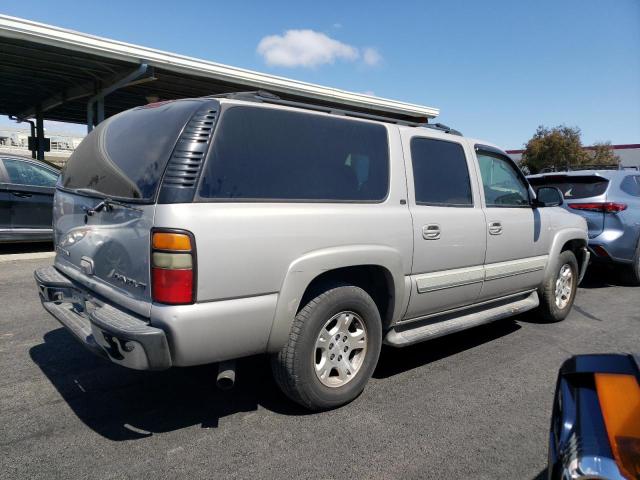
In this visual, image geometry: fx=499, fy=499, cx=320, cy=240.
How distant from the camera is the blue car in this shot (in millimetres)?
7137

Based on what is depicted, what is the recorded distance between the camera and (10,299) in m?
5.52

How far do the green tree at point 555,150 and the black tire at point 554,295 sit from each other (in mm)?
29684

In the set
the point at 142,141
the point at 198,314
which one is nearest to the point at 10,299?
the point at 142,141

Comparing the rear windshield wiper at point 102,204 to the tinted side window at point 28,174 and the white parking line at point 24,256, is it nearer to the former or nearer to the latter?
the white parking line at point 24,256

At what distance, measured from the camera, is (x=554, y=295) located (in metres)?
5.36

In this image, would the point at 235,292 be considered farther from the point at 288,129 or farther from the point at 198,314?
the point at 288,129

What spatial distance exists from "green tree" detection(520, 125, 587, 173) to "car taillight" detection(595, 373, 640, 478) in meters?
33.9

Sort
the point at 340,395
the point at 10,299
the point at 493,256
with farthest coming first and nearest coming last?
the point at 10,299 < the point at 493,256 < the point at 340,395

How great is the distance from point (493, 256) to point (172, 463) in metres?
3.06

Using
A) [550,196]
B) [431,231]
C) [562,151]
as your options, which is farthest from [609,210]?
[562,151]

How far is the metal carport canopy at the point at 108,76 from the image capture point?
10062 millimetres

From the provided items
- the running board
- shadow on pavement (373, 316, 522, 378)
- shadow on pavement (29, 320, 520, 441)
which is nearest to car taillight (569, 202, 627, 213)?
shadow on pavement (373, 316, 522, 378)

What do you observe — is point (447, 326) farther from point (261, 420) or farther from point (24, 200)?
point (24, 200)

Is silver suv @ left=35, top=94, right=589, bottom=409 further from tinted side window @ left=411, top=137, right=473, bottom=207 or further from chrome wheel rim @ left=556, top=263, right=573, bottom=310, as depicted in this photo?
chrome wheel rim @ left=556, top=263, right=573, bottom=310
